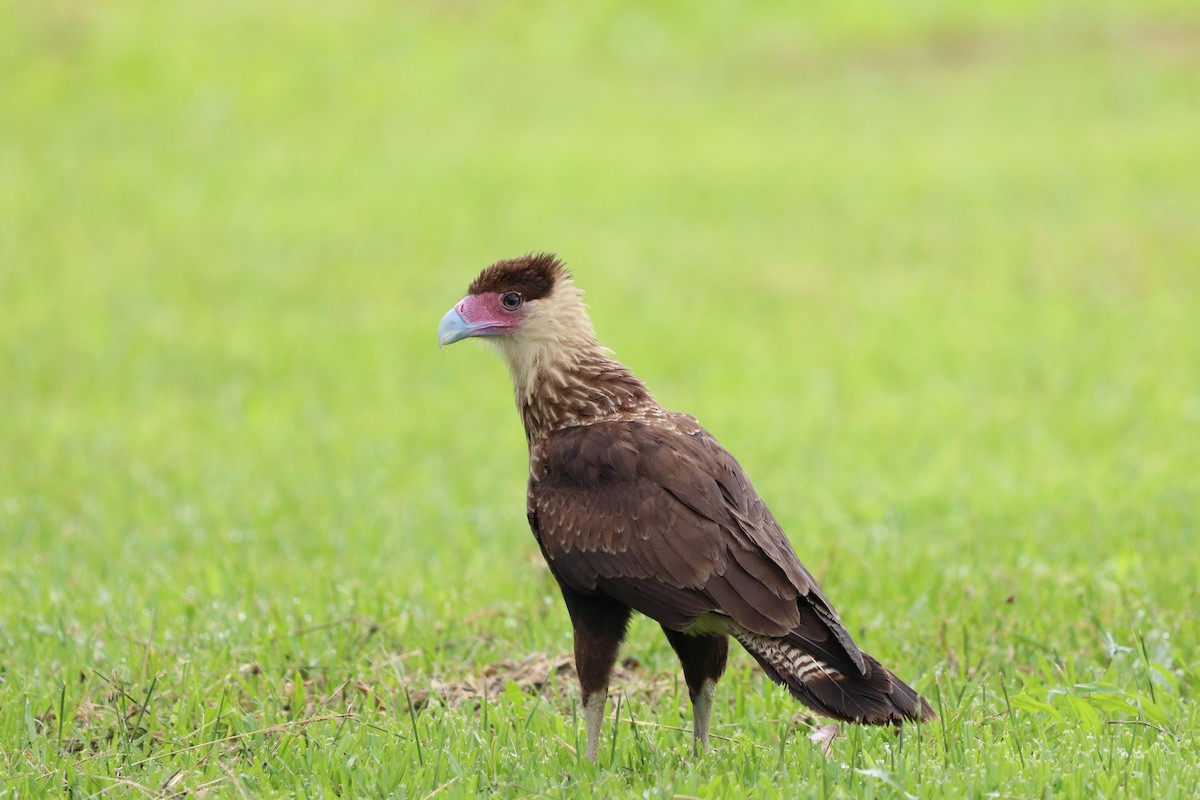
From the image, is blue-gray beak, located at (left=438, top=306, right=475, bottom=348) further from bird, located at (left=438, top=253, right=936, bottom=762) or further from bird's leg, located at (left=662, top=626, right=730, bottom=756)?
bird's leg, located at (left=662, top=626, right=730, bottom=756)

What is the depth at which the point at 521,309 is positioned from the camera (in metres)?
5.50

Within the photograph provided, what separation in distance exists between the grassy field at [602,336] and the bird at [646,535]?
11.7 inches

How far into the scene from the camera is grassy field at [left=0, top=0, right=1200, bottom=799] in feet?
16.8

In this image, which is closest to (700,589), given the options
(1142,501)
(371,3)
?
(1142,501)

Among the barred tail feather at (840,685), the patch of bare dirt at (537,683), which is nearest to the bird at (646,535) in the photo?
the barred tail feather at (840,685)

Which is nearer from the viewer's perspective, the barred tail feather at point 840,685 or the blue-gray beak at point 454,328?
the barred tail feather at point 840,685

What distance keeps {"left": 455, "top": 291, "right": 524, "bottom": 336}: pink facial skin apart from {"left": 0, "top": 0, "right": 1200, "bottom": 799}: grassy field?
138 cm

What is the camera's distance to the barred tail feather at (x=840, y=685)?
14.5ft

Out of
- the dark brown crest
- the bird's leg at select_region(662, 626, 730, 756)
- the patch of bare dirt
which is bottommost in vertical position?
the patch of bare dirt

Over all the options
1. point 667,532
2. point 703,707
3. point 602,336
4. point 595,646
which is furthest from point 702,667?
point 602,336

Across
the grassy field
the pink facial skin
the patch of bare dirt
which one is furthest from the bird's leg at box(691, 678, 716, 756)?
the pink facial skin

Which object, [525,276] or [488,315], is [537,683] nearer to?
[488,315]

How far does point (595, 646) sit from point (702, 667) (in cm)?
41

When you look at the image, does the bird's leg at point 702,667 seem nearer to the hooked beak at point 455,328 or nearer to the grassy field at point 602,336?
the grassy field at point 602,336
